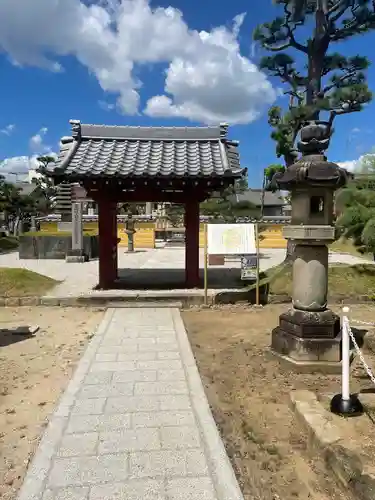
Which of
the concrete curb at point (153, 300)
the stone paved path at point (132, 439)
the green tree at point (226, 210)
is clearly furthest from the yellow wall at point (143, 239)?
the stone paved path at point (132, 439)

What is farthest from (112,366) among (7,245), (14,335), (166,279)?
(7,245)

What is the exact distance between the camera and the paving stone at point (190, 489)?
2.76 meters

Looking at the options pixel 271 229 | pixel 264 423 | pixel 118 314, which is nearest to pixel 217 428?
pixel 264 423

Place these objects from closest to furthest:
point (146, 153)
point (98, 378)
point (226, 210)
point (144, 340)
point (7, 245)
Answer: point (98, 378) < point (144, 340) < point (146, 153) < point (7, 245) < point (226, 210)

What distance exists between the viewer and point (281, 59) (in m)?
15.8

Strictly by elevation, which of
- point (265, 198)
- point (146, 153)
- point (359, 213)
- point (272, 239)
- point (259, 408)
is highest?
point (265, 198)

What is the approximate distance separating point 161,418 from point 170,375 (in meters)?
1.15

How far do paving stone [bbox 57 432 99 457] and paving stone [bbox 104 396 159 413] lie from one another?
1.72 feet

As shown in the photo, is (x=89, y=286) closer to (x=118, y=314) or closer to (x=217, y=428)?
(x=118, y=314)

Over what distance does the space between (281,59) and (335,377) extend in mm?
13857

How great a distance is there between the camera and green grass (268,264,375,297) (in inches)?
389

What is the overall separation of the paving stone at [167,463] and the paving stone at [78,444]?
0.38m

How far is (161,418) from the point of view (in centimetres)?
391

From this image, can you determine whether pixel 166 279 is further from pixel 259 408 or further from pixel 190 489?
pixel 190 489
